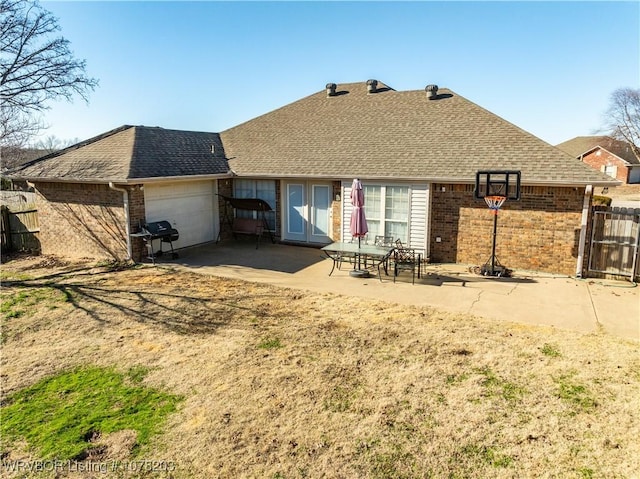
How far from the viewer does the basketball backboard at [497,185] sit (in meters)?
11.2

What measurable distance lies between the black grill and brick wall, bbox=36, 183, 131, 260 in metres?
0.74

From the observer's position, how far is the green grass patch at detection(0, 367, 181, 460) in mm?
4828

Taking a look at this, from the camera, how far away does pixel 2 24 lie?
44.8 feet

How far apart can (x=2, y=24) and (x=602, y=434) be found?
1807 centimetres

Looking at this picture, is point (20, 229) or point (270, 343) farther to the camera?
point (20, 229)

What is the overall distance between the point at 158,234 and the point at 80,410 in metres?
8.14

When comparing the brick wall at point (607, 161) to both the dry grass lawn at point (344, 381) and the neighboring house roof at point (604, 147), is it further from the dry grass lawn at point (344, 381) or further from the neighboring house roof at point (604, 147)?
the dry grass lawn at point (344, 381)

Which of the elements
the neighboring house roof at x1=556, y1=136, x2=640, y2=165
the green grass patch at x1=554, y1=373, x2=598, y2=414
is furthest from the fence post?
the neighboring house roof at x1=556, y1=136, x2=640, y2=165

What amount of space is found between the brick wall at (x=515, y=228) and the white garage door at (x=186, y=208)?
26.3ft

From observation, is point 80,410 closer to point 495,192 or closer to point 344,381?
point 344,381

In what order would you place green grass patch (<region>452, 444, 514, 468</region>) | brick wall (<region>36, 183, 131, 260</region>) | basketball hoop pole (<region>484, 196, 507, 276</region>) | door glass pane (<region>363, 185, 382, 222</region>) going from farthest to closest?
door glass pane (<region>363, 185, 382, 222</region>) → brick wall (<region>36, 183, 131, 260</region>) → basketball hoop pole (<region>484, 196, 507, 276</region>) → green grass patch (<region>452, 444, 514, 468</region>)

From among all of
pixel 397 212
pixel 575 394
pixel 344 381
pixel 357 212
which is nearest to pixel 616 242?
pixel 397 212

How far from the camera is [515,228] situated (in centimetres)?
1191

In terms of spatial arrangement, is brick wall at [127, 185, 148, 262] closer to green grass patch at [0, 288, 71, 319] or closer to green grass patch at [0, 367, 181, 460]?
green grass patch at [0, 288, 71, 319]
